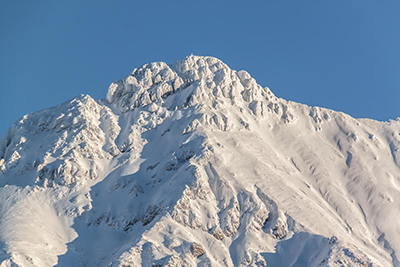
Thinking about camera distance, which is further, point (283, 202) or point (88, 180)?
point (88, 180)

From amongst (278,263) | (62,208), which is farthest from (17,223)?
(278,263)

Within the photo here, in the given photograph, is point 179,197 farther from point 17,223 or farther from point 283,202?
point 17,223

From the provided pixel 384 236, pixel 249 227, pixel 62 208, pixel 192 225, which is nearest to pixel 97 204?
pixel 62 208

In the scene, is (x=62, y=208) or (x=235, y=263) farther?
(x=62, y=208)

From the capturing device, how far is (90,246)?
566ft

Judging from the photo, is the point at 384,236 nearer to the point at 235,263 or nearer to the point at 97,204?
the point at 235,263

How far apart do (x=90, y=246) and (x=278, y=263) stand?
55561 mm

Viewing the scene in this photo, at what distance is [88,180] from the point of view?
198 m

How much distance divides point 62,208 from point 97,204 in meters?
11.1

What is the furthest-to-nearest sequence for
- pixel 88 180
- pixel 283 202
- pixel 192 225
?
pixel 88 180 → pixel 283 202 → pixel 192 225

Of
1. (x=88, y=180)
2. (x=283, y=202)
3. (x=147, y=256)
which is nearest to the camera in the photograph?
(x=147, y=256)

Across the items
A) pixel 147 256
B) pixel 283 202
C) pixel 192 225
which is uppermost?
pixel 283 202

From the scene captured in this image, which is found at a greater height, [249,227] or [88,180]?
[88,180]

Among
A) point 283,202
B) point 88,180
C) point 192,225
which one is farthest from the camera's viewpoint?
point 88,180
